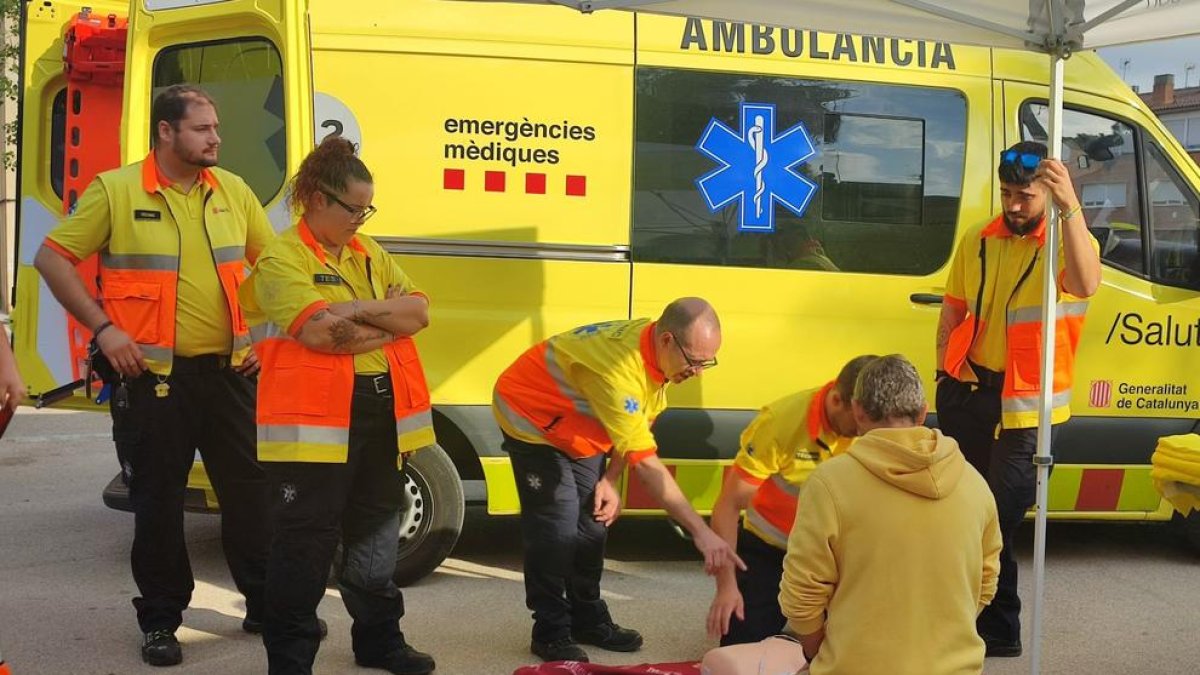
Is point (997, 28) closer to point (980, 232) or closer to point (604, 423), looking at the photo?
point (980, 232)

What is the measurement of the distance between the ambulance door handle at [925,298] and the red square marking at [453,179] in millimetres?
1979

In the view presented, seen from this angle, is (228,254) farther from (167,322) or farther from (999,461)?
(999,461)

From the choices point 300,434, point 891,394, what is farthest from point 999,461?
point 300,434

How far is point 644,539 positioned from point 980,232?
2528 mm

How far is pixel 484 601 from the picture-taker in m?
5.24

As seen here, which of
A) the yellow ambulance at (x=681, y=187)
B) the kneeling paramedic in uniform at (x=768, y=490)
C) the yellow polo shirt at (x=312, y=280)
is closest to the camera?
the kneeling paramedic in uniform at (x=768, y=490)

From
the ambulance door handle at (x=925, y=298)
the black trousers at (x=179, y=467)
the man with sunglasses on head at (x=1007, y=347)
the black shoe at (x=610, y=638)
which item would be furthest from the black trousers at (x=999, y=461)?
the black trousers at (x=179, y=467)

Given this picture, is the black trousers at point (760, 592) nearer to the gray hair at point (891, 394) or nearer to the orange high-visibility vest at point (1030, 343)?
the orange high-visibility vest at point (1030, 343)

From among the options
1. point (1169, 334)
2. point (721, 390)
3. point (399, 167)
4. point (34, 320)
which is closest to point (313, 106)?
point (399, 167)

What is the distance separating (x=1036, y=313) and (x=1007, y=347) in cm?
16

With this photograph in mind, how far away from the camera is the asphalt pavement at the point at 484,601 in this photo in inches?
179

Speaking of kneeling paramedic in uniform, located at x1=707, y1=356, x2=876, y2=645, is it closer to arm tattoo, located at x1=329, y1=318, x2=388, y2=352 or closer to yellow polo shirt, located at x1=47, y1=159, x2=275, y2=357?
arm tattoo, located at x1=329, y1=318, x2=388, y2=352

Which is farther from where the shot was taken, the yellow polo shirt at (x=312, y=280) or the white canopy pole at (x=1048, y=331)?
the white canopy pole at (x=1048, y=331)

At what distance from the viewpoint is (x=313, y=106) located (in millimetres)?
5160
